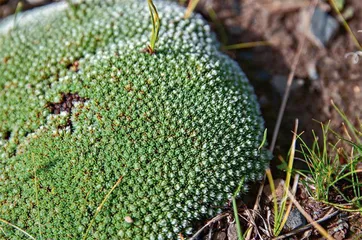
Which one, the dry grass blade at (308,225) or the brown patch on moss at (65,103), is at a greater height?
the brown patch on moss at (65,103)

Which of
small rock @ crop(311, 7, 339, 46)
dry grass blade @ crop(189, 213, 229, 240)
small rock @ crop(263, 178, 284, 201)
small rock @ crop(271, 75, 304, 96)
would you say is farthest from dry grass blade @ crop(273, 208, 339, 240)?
small rock @ crop(311, 7, 339, 46)

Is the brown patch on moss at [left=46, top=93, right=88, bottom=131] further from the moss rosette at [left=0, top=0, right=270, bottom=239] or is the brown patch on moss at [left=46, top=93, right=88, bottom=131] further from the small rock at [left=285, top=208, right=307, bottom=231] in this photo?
the small rock at [left=285, top=208, right=307, bottom=231]

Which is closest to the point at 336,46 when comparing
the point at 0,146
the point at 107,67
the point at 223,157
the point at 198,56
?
the point at 198,56

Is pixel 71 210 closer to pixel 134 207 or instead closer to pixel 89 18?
pixel 134 207

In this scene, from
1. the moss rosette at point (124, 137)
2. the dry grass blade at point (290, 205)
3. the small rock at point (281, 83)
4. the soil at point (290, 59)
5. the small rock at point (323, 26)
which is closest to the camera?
the moss rosette at point (124, 137)

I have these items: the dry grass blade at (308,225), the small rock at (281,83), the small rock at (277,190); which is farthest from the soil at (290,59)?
the dry grass blade at (308,225)

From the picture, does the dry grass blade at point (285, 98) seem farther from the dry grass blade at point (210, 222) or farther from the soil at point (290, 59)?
the dry grass blade at point (210, 222)

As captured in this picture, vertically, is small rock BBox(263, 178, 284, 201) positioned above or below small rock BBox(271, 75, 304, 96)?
below
